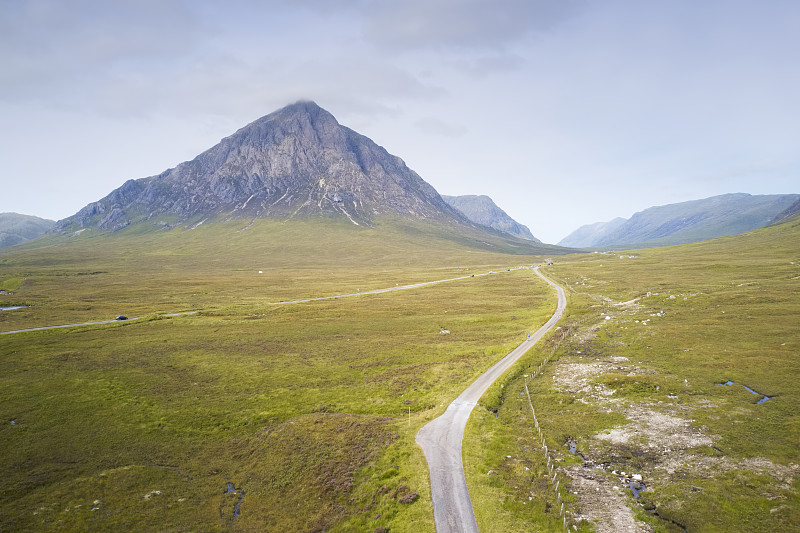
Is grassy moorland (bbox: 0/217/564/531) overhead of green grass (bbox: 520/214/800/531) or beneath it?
beneath

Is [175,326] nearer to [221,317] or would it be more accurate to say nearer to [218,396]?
[221,317]

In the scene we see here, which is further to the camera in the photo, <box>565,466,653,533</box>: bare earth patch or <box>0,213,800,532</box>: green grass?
<box>0,213,800,532</box>: green grass

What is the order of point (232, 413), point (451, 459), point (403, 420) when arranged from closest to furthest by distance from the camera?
point (451, 459)
point (403, 420)
point (232, 413)

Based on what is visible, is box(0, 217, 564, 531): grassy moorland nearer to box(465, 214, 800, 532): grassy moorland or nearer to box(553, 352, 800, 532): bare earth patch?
box(465, 214, 800, 532): grassy moorland

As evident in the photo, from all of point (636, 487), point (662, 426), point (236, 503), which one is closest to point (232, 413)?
point (236, 503)

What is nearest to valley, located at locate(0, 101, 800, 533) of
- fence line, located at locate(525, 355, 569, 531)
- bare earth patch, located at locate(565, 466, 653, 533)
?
bare earth patch, located at locate(565, 466, 653, 533)

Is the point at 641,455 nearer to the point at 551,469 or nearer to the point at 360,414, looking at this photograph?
the point at 551,469

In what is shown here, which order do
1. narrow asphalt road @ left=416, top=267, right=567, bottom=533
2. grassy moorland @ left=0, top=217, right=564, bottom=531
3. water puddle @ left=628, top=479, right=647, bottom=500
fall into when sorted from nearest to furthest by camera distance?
narrow asphalt road @ left=416, top=267, right=567, bottom=533
water puddle @ left=628, top=479, right=647, bottom=500
grassy moorland @ left=0, top=217, right=564, bottom=531
